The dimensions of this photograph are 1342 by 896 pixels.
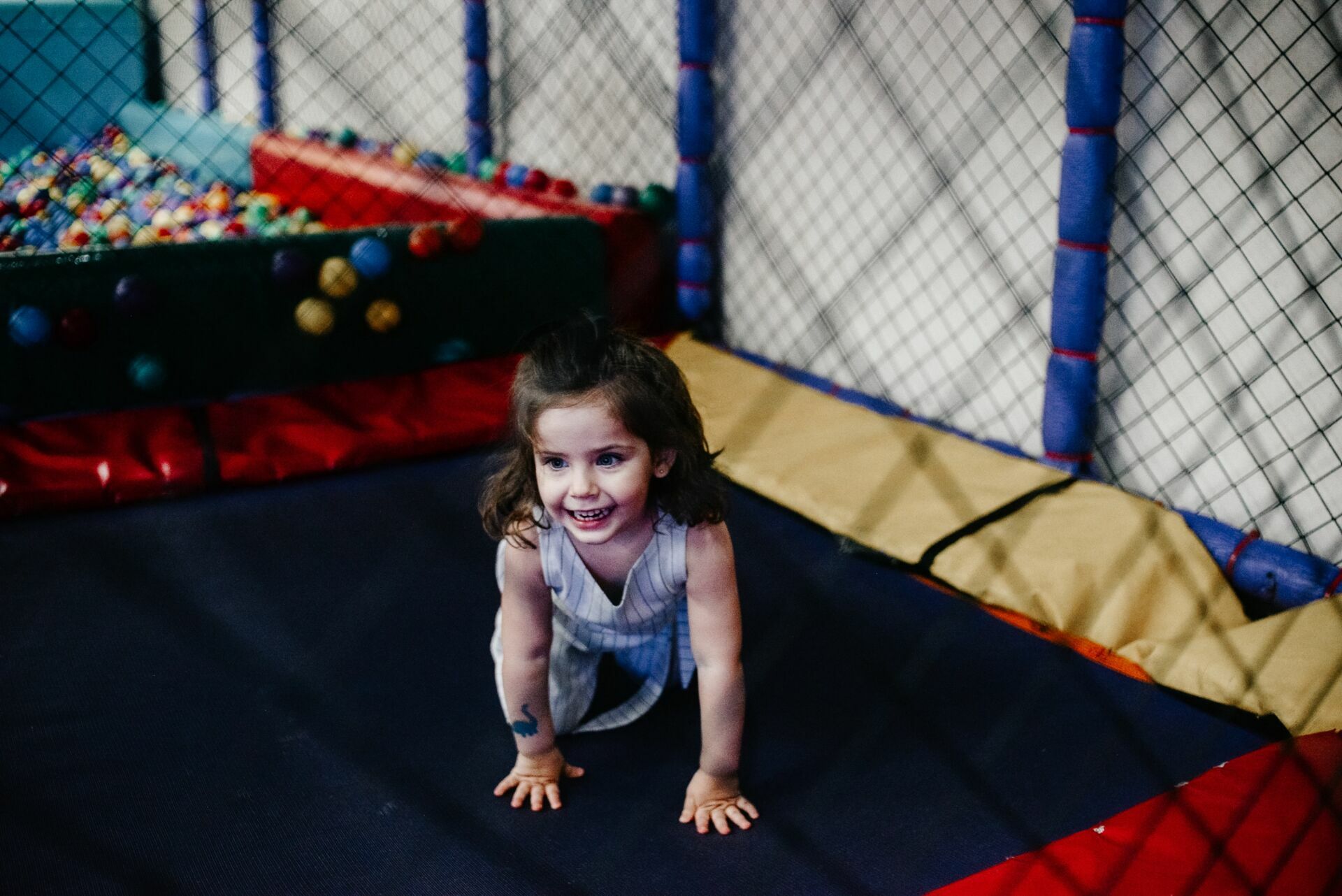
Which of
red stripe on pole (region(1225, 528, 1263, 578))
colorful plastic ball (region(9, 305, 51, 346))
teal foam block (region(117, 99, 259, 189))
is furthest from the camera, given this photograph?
teal foam block (region(117, 99, 259, 189))

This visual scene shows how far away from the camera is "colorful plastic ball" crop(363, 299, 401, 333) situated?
2.44 m

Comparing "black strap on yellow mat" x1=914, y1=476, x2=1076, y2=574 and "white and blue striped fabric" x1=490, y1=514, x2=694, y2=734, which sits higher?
"black strap on yellow mat" x1=914, y1=476, x2=1076, y2=574

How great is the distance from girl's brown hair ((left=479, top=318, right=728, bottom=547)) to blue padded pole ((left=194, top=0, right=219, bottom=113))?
5.47 metres

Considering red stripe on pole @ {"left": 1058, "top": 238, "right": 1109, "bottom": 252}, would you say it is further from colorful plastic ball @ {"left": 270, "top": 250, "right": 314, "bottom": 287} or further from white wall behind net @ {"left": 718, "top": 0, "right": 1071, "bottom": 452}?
colorful plastic ball @ {"left": 270, "top": 250, "right": 314, "bottom": 287}

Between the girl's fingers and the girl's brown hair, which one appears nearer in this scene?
the girl's brown hair

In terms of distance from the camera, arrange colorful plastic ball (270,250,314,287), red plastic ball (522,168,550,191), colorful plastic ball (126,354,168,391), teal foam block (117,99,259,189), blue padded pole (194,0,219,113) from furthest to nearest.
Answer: blue padded pole (194,0,219,113) < teal foam block (117,99,259,189) < red plastic ball (522,168,550,191) < colorful plastic ball (270,250,314,287) < colorful plastic ball (126,354,168,391)

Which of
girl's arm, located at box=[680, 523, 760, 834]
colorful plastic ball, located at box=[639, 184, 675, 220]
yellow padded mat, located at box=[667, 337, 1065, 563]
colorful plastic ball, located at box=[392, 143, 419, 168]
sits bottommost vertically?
girl's arm, located at box=[680, 523, 760, 834]

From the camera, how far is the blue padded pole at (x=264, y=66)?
5.26 m

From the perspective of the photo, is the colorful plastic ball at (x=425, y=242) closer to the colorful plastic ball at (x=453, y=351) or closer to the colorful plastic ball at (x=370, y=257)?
the colorful plastic ball at (x=370, y=257)

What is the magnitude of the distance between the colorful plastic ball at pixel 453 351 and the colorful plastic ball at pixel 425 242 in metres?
0.20

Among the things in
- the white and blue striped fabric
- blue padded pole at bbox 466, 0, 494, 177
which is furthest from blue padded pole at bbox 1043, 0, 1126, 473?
blue padded pole at bbox 466, 0, 494, 177

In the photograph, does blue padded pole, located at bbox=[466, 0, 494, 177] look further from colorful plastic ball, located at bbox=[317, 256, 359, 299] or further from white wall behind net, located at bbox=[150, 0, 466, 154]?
colorful plastic ball, located at bbox=[317, 256, 359, 299]

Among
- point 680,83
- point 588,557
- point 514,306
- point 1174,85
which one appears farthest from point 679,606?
point 680,83

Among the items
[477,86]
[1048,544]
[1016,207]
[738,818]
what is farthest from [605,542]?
[477,86]
